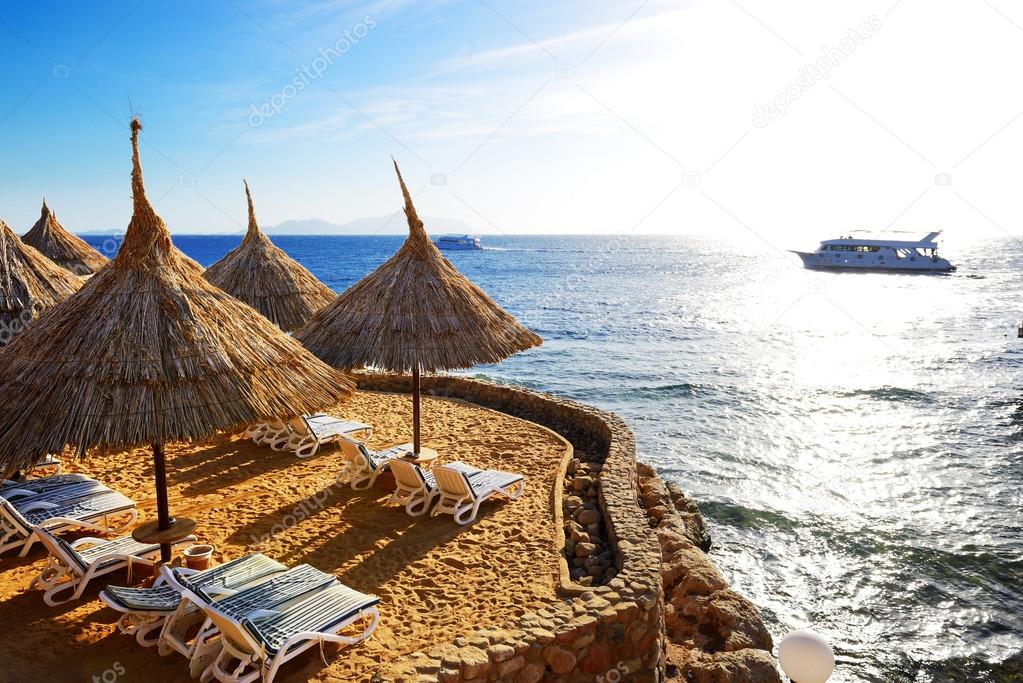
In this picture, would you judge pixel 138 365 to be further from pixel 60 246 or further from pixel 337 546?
pixel 60 246

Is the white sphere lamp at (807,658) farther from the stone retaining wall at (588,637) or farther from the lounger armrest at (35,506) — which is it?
the lounger armrest at (35,506)

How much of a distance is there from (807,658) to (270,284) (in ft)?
32.6

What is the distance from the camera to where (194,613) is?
4535 millimetres

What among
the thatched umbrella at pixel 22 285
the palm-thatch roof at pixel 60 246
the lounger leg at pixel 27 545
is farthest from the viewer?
the palm-thatch roof at pixel 60 246

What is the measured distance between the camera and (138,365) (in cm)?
457

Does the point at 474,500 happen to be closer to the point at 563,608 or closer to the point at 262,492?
the point at 563,608

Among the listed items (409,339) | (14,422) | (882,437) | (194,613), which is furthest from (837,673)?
(882,437)

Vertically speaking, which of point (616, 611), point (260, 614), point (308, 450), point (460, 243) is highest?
point (460, 243)

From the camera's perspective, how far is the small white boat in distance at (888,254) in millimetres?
55312

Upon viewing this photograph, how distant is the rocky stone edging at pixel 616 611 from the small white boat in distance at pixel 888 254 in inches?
2184

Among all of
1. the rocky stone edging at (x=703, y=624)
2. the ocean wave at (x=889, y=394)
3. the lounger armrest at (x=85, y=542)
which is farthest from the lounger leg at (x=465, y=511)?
the ocean wave at (x=889, y=394)

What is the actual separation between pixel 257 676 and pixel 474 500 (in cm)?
294

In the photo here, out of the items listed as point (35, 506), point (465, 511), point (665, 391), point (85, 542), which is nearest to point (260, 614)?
point (85, 542)

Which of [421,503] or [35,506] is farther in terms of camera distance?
[421,503]
